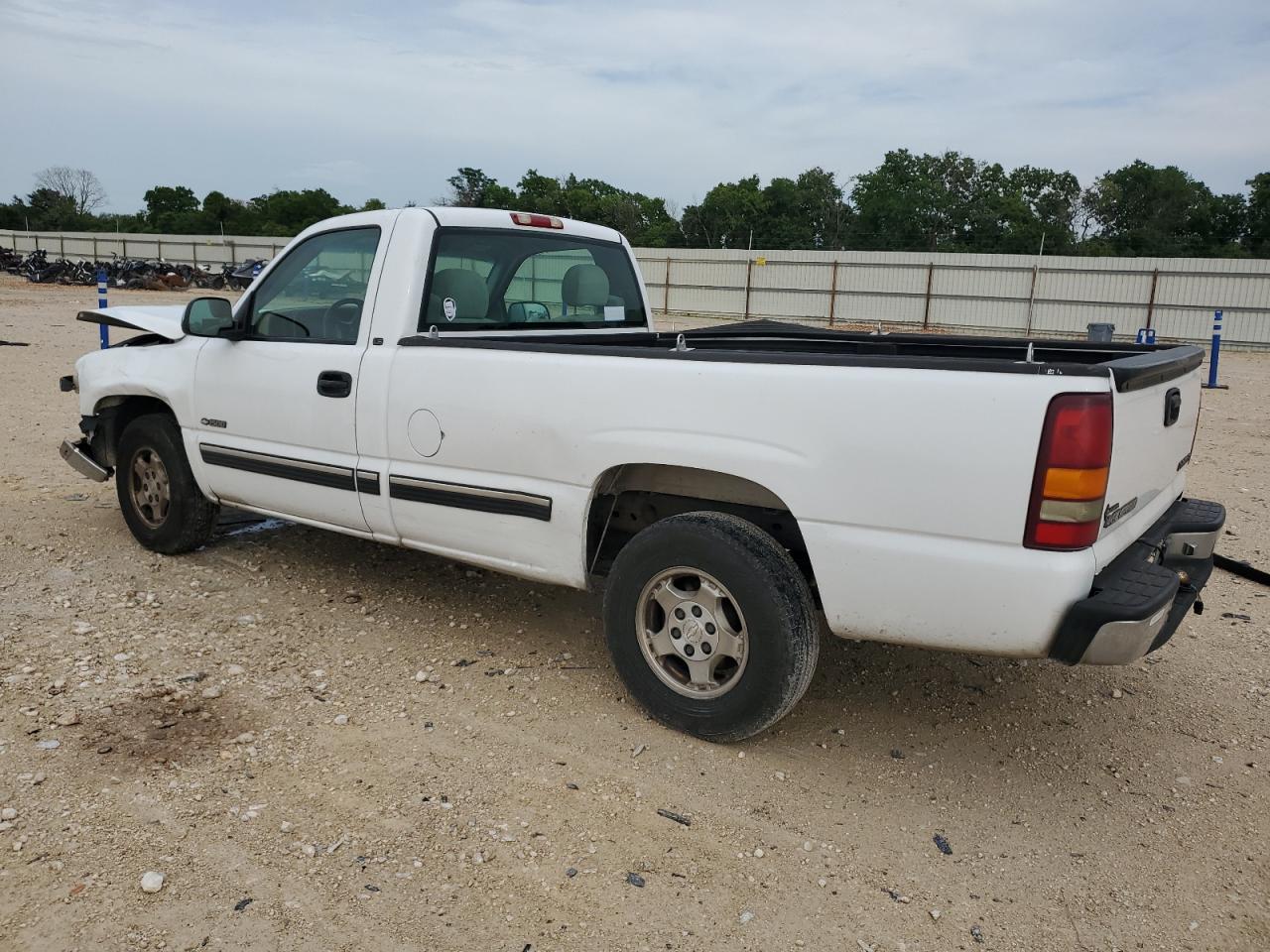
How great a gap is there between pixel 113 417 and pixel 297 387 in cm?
185

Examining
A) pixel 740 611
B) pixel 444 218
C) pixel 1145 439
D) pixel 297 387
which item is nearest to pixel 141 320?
pixel 297 387

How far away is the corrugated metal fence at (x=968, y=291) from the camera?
26578 mm

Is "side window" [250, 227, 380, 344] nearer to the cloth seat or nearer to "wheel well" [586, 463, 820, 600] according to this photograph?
the cloth seat

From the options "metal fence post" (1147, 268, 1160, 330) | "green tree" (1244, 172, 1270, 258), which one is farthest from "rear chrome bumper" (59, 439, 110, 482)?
"green tree" (1244, 172, 1270, 258)

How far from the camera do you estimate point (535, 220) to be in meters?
4.73

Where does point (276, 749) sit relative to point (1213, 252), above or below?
below

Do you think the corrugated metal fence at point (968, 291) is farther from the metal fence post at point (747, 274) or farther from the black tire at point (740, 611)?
the black tire at point (740, 611)

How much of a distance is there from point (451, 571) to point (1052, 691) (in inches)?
120

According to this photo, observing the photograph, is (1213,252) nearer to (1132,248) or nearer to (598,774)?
(1132,248)

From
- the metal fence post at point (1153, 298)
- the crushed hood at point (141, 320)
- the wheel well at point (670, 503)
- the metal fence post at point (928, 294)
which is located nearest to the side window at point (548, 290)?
the wheel well at point (670, 503)

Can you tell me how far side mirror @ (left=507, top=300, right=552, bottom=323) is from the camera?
4551mm

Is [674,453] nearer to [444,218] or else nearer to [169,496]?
[444,218]

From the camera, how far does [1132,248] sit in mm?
47812

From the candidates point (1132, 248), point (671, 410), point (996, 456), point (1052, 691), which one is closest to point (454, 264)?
point (671, 410)
